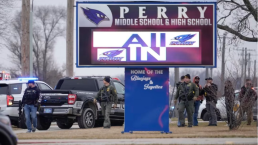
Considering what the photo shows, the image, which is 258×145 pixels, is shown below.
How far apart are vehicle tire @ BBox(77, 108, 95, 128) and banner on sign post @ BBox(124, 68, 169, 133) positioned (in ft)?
14.0

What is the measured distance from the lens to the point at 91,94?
20750mm

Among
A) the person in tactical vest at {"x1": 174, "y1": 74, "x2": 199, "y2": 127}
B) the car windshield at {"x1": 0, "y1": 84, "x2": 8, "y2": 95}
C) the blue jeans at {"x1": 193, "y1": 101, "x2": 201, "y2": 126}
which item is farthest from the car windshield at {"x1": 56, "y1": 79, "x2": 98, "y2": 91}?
A: the blue jeans at {"x1": 193, "y1": 101, "x2": 201, "y2": 126}

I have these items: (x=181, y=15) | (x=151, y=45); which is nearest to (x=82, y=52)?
(x=151, y=45)

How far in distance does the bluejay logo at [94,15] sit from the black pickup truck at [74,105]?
472 centimetres

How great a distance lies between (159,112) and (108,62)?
2.09 metres

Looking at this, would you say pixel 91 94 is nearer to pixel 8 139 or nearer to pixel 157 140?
pixel 157 140

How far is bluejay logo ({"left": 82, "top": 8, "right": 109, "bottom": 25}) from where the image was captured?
1571 centimetres

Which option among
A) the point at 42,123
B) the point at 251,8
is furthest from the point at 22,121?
the point at 251,8

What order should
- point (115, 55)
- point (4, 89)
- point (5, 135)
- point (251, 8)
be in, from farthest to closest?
point (251, 8)
point (4, 89)
point (115, 55)
point (5, 135)

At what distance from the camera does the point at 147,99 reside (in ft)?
53.5

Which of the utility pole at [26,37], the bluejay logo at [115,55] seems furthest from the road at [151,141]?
the utility pole at [26,37]

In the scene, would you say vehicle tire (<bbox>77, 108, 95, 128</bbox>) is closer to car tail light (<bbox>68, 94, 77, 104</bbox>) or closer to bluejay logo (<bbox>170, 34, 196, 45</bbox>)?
car tail light (<bbox>68, 94, 77, 104</bbox>)

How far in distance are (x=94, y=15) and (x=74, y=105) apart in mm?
5044

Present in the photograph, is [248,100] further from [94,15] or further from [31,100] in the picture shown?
[31,100]
